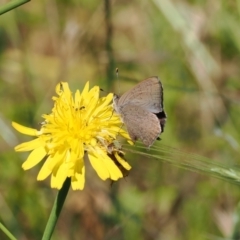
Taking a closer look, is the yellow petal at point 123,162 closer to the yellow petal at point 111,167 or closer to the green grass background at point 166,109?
the yellow petal at point 111,167

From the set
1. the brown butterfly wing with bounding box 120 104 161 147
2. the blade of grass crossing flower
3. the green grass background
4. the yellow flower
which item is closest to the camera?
the blade of grass crossing flower

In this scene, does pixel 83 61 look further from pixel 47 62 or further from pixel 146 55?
pixel 146 55

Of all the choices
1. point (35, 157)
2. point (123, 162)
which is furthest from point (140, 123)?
point (35, 157)

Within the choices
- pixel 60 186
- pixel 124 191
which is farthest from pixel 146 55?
pixel 60 186

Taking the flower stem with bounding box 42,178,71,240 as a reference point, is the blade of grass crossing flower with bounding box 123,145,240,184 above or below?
above

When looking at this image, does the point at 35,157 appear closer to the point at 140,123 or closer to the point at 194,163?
the point at 140,123

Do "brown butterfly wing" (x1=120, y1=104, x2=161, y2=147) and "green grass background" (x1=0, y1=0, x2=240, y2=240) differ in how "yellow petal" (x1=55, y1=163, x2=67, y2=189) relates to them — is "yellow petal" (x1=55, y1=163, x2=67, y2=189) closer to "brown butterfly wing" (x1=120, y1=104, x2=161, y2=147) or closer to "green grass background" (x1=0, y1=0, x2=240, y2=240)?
"brown butterfly wing" (x1=120, y1=104, x2=161, y2=147)

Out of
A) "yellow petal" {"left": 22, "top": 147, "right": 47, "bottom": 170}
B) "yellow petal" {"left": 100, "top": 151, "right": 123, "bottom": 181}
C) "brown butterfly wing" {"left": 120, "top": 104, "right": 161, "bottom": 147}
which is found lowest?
"yellow petal" {"left": 22, "top": 147, "right": 47, "bottom": 170}

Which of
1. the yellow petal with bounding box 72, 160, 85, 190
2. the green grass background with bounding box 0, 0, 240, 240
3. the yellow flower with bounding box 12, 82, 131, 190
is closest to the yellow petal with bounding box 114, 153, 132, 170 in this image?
the yellow flower with bounding box 12, 82, 131, 190
